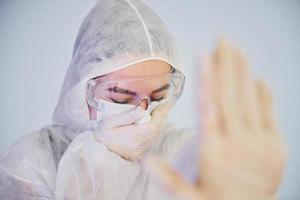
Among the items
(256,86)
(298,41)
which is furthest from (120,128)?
(298,41)

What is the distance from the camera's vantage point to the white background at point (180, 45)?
1.12 metres

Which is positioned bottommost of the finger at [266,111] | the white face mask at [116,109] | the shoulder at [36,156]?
the shoulder at [36,156]

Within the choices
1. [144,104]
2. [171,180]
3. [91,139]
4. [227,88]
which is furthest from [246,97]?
[91,139]

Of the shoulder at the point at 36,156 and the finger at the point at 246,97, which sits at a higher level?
the finger at the point at 246,97

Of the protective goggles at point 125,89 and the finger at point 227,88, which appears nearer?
the finger at point 227,88

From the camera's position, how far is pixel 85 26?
3.62ft

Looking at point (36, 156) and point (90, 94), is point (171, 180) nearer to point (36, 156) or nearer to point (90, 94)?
point (90, 94)

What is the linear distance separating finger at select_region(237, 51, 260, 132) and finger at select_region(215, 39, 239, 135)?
1 centimetres

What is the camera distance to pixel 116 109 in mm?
1045

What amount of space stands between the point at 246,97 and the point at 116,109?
1.43 feet

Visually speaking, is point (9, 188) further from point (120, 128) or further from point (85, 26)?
point (85, 26)

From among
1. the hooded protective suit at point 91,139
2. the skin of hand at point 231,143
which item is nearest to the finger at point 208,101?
the skin of hand at point 231,143

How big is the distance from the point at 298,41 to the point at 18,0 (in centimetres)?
80

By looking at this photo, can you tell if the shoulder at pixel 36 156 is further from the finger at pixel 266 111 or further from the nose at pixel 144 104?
the finger at pixel 266 111
